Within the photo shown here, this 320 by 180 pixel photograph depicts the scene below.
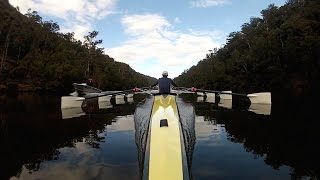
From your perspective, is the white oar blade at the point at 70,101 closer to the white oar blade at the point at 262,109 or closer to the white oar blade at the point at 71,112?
the white oar blade at the point at 71,112

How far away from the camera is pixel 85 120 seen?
20.5m

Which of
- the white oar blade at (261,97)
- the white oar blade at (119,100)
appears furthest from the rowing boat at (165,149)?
the white oar blade at (119,100)

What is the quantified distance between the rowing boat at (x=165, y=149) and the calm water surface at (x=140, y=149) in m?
0.46

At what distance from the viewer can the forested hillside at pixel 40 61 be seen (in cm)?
7575

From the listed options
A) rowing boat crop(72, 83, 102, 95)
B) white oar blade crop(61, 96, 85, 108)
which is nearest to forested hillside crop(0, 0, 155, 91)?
rowing boat crop(72, 83, 102, 95)

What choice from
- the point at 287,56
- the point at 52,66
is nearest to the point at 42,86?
the point at 52,66

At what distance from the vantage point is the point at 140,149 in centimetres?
995

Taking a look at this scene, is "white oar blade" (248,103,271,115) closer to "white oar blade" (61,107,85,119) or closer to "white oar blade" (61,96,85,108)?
"white oar blade" (61,107,85,119)

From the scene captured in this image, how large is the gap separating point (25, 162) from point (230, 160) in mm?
6642

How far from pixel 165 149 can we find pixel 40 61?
3018 inches

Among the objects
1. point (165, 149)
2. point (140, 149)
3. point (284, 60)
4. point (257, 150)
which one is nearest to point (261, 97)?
point (257, 150)

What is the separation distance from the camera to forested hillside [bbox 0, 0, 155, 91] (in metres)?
75.8

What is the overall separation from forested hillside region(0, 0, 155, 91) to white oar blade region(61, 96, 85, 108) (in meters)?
48.0

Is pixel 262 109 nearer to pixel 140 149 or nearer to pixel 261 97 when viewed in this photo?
pixel 261 97
